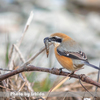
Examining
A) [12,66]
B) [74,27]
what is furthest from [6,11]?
[12,66]

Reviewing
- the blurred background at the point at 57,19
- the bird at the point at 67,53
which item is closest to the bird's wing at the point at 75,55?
the bird at the point at 67,53

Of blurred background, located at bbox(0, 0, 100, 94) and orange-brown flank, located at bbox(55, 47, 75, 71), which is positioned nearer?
orange-brown flank, located at bbox(55, 47, 75, 71)

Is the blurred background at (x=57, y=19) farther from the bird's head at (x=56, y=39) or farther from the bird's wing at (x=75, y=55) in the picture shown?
the bird's wing at (x=75, y=55)

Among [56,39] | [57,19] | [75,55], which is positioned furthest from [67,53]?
[57,19]

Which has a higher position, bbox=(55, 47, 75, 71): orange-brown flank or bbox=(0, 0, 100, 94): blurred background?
bbox=(55, 47, 75, 71): orange-brown flank

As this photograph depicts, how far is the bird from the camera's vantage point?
278 cm

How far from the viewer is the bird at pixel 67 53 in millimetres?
2777

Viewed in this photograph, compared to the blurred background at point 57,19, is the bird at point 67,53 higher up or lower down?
higher up

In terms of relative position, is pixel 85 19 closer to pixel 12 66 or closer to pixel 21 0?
pixel 21 0

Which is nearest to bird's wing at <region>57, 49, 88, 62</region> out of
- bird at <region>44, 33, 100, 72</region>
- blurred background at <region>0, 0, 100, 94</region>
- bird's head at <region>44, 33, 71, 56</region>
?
bird at <region>44, 33, 100, 72</region>

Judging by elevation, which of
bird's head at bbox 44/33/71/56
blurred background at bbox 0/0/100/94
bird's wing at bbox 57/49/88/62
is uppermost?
bird's head at bbox 44/33/71/56

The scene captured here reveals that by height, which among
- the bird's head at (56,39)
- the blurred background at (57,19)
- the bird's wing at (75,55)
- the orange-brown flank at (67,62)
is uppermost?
the bird's head at (56,39)

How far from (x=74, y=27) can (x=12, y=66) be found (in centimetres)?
742

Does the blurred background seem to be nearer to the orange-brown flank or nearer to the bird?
the bird
